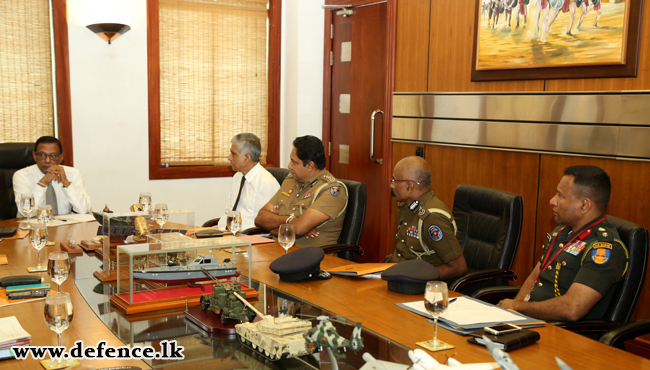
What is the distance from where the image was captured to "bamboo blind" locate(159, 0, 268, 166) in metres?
5.48

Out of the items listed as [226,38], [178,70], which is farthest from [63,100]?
[226,38]

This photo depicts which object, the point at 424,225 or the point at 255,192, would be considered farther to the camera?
the point at 255,192

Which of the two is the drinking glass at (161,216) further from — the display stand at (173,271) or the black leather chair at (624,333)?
the black leather chair at (624,333)

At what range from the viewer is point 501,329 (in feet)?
5.60

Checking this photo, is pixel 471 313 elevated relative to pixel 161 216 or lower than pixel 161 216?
lower

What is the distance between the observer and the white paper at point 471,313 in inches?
71.9

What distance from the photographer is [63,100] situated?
497 cm

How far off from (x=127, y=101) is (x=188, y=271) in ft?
11.7

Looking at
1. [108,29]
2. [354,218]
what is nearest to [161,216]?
[354,218]

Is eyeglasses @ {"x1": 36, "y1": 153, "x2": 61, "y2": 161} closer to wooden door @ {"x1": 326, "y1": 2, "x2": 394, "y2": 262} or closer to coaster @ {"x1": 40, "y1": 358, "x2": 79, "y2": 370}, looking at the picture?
wooden door @ {"x1": 326, "y1": 2, "x2": 394, "y2": 262}

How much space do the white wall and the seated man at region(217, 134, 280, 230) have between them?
159 centimetres

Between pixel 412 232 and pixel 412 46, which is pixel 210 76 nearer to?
pixel 412 46

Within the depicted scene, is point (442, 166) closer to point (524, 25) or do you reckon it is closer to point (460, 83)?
point (460, 83)

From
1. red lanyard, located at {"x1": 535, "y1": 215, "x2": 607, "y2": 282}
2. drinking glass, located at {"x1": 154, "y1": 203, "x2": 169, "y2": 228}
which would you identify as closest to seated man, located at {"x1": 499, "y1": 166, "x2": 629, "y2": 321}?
red lanyard, located at {"x1": 535, "y1": 215, "x2": 607, "y2": 282}
